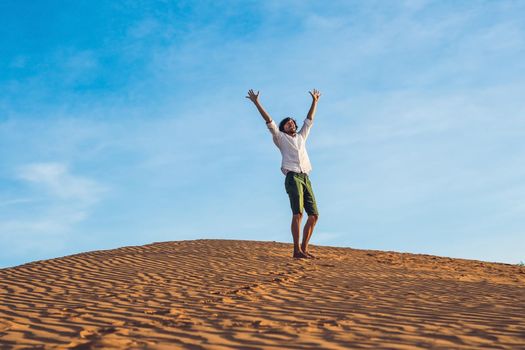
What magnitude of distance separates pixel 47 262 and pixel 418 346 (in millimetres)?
8238

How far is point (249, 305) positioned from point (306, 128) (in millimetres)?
4479

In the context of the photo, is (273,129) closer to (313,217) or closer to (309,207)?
(309,207)

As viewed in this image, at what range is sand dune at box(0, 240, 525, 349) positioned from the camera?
4613mm

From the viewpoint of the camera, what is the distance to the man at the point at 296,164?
9.70 meters

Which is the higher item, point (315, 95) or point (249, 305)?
point (315, 95)

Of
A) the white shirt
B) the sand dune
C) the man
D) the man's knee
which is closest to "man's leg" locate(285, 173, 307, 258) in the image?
the man

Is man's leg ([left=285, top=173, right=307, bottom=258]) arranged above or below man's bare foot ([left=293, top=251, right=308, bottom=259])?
above

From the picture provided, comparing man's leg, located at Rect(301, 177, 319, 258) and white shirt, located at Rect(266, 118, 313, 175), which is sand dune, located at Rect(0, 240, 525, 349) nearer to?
man's leg, located at Rect(301, 177, 319, 258)

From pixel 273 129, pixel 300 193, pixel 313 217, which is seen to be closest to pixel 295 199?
pixel 300 193

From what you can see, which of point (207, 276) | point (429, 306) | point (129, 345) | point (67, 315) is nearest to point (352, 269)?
point (207, 276)

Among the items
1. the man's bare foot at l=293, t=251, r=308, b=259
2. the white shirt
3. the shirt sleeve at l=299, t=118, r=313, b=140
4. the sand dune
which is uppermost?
the shirt sleeve at l=299, t=118, r=313, b=140

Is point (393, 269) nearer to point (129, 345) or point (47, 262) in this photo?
point (47, 262)

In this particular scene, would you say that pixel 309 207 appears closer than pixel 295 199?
No

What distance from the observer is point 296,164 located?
32.2 feet
